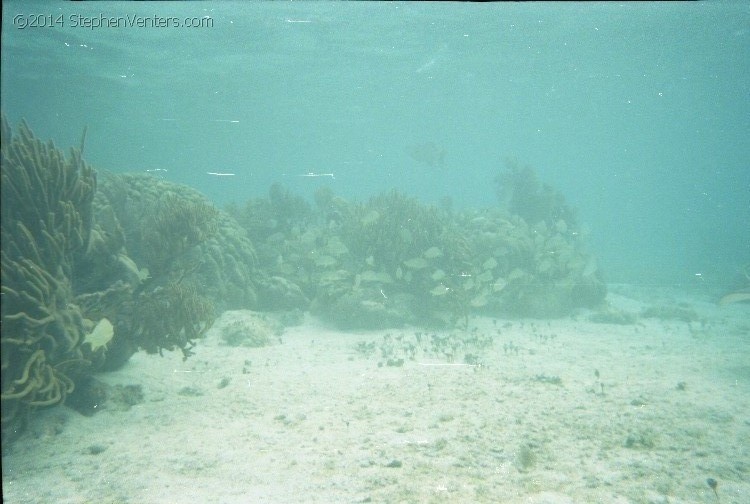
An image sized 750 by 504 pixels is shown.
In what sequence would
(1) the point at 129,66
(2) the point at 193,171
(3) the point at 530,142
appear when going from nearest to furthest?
1. (1) the point at 129,66
2. (3) the point at 530,142
3. (2) the point at 193,171

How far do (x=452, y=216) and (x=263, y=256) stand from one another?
25.9ft

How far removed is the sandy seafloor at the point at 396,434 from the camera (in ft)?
12.7

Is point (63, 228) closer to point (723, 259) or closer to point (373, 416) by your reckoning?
point (373, 416)

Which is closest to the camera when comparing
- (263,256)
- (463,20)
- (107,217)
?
(107,217)

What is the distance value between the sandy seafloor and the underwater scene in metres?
0.04

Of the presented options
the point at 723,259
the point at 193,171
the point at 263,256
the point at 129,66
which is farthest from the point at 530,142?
the point at 193,171

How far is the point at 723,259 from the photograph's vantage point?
27.8 m

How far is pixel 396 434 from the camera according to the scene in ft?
16.0

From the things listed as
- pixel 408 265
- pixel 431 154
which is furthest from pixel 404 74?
pixel 408 265

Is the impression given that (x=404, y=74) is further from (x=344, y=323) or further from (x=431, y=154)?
(x=344, y=323)

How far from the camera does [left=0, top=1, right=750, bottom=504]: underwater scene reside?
4.02m

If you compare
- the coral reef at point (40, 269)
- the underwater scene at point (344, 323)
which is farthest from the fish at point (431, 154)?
the coral reef at point (40, 269)

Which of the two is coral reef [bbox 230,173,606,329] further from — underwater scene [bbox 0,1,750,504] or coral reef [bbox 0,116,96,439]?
coral reef [bbox 0,116,96,439]

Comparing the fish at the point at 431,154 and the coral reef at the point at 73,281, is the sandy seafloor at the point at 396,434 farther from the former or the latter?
the fish at the point at 431,154
